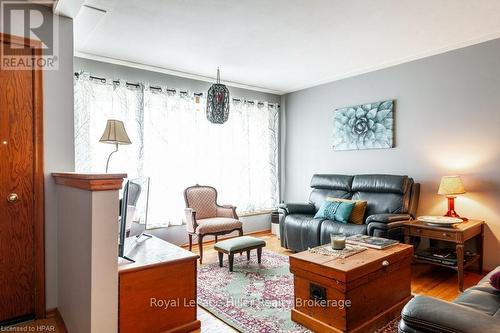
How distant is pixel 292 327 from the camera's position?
2.24 m

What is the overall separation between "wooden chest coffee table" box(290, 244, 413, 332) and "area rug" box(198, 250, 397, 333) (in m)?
0.13

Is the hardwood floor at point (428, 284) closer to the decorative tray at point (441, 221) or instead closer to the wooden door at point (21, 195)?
the decorative tray at point (441, 221)

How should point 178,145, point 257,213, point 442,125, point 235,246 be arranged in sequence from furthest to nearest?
point 257,213 → point 178,145 → point 442,125 → point 235,246

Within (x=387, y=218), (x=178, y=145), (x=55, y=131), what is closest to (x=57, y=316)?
(x=55, y=131)

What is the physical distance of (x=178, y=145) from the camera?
14.6 ft

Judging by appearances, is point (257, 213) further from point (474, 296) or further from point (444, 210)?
point (474, 296)

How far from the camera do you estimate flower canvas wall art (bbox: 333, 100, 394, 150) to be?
4.19 m

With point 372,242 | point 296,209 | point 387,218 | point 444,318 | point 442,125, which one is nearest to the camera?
point 444,318

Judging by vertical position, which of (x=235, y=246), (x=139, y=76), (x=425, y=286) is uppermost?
(x=139, y=76)

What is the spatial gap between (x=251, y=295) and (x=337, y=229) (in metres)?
1.33

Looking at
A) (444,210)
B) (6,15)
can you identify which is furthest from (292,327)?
(6,15)

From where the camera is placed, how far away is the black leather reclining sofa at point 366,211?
3295mm

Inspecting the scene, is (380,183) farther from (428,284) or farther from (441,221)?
(428,284)

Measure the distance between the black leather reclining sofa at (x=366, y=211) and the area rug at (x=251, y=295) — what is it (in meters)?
0.43
